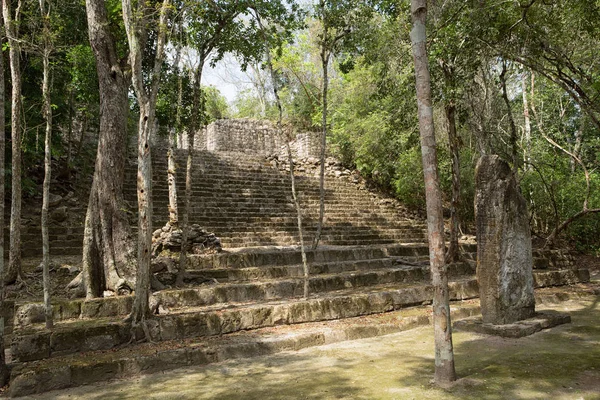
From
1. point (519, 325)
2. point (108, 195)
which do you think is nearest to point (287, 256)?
point (108, 195)

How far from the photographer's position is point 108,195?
5.84 m

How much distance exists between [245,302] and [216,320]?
0.97 meters

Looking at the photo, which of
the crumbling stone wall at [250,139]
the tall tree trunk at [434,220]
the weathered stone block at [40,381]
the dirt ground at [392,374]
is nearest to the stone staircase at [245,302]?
the weathered stone block at [40,381]

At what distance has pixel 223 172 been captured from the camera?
1370cm

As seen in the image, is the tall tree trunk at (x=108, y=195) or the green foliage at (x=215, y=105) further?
the green foliage at (x=215, y=105)

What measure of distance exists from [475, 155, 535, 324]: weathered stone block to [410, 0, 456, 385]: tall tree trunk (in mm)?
2214

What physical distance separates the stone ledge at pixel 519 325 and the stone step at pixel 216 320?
52.4 inches

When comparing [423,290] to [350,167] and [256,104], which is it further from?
[256,104]

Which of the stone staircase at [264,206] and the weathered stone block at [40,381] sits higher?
the stone staircase at [264,206]

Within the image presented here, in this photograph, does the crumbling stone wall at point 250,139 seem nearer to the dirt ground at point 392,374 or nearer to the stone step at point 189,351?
the stone step at point 189,351

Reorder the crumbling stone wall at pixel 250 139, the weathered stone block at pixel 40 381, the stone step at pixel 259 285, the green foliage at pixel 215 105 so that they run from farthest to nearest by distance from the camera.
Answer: the green foliage at pixel 215 105 < the crumbling stone wall at pixel 250 139 < the stone step at pixel 259 285 < the weathered stone block at pixel 40 381

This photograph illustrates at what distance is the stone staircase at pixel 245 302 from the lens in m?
4.21

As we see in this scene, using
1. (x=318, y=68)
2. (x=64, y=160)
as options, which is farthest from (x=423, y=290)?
(x=318, y=68)

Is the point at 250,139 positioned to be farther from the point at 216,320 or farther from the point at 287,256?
the point at 216,320
